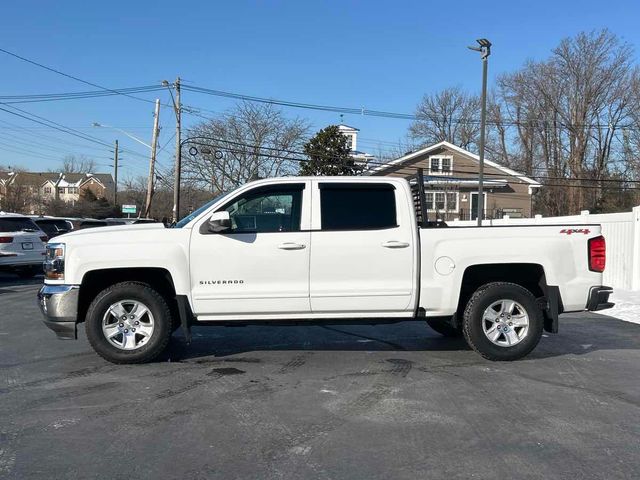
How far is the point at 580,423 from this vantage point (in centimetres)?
469

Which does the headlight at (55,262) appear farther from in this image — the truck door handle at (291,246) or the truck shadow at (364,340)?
the truck door handle at (291,246)

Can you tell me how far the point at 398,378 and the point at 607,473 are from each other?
2443 mm

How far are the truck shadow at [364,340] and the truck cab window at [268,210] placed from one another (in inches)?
66.9

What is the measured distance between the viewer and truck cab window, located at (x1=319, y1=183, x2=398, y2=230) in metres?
6.41

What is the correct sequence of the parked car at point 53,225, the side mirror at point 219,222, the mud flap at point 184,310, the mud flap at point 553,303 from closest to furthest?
the side mirror at point 219,222
the mud flap at point 184,310
the mud flap at point 553,303
the parked car at point 53,225

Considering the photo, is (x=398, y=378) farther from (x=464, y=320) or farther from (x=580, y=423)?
(x=580, y=423)

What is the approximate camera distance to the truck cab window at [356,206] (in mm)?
6406

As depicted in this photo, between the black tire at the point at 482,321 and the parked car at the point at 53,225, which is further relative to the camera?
the parked car at the point at 53,225

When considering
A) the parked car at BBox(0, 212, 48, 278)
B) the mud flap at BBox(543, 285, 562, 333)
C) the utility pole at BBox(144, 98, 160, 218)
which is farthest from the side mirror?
the utility pole at BBox(144, 98, 160, 218)

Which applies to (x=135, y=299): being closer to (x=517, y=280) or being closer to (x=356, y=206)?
(x=356, y=206)

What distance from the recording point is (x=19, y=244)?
48.6 feet

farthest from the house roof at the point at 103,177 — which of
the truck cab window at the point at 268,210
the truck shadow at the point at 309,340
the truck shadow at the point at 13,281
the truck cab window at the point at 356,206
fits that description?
the truck cab window at the point at 356,206

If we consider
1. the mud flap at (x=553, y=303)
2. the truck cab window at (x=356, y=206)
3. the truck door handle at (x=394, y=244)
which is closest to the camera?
the truck door handle at (x=394, y=244)

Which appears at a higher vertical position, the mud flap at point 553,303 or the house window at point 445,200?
the house window at point 445,200
